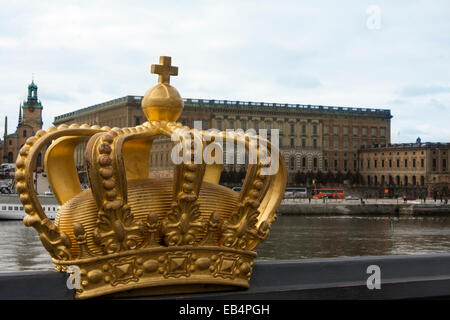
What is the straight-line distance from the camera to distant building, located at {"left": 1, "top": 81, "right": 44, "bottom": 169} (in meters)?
89.0

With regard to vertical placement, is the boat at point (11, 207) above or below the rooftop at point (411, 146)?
below

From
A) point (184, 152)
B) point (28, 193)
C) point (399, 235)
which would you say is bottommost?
point (399, 235)

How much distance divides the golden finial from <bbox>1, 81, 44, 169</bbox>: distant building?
87848mm

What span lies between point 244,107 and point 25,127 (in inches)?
1197

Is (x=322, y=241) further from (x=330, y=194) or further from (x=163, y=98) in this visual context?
(x=330, y=194)

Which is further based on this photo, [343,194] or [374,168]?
[374,168]

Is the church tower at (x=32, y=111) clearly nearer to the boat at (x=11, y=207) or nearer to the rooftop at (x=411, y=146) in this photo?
the rooftop at (x=411, y=146)

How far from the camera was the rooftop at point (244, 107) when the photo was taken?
70.8 m

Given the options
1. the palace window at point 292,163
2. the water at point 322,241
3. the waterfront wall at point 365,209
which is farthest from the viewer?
the palace window at point 292,163

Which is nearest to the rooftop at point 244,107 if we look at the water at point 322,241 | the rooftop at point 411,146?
the rooftop at point 411,146

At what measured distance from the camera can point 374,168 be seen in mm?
79250

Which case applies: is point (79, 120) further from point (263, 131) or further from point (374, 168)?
point (263, 131)

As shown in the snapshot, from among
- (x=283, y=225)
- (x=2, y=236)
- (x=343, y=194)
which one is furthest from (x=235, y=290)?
(x=343, y=194)
